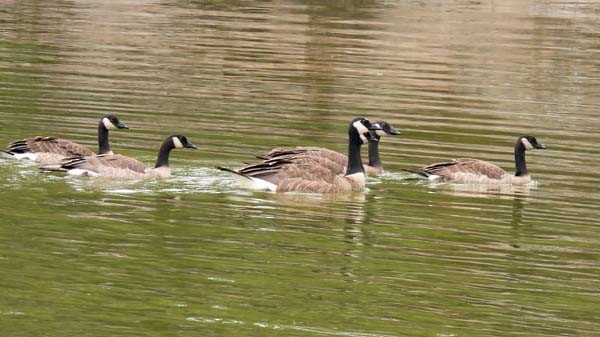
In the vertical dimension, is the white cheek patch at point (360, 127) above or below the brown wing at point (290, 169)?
above

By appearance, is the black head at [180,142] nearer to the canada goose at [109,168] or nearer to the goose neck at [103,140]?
the canada goose at [109,168]

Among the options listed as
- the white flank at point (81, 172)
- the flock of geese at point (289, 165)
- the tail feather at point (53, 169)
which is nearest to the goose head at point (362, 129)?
the flock of geese at point (289, 165)

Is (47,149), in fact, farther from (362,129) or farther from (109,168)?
(362,129)

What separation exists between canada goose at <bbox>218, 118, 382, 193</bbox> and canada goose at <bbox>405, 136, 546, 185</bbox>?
98 centimetres

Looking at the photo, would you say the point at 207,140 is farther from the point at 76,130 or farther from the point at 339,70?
the point at 339,70

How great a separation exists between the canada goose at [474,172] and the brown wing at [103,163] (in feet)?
14.4

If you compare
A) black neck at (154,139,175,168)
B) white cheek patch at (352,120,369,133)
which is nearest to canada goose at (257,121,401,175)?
white cheek patch at (352,120,369,133)

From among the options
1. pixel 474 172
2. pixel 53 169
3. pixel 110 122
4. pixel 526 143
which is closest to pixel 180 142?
pixel 110 122

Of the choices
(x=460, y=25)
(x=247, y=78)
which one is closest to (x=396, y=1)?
(x=460, y=25)

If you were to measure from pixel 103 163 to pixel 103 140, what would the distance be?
1894 millimetres

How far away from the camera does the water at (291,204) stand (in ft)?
50.1

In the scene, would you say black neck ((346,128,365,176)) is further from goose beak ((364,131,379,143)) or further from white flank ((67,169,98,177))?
white flank ((67,169,98,177))

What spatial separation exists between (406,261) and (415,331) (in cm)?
319

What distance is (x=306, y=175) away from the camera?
2272cm
